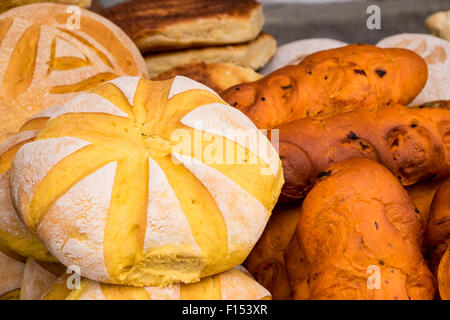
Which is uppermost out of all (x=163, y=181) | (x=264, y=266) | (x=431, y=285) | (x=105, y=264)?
(x=163, y=181)

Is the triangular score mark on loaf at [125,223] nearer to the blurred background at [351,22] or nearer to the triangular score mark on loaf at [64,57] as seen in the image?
the triangular score mark on loaf at [64,57]

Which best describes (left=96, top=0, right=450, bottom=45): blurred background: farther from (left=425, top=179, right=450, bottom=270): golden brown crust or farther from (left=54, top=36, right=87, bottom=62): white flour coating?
(left=425, top=179, right=450, bottom=270): golden brown crust

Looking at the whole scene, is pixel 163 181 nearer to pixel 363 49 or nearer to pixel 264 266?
pixel 264 266

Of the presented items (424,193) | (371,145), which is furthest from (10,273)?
(424,193)

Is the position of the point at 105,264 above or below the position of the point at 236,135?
below

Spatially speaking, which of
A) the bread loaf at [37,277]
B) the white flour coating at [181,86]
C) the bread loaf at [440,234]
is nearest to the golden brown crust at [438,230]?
the bread loaf at [440,234]

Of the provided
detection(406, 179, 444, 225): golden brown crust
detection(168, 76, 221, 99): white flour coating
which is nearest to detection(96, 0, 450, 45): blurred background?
detection(406, 179, 444, 225): golden brown crust
